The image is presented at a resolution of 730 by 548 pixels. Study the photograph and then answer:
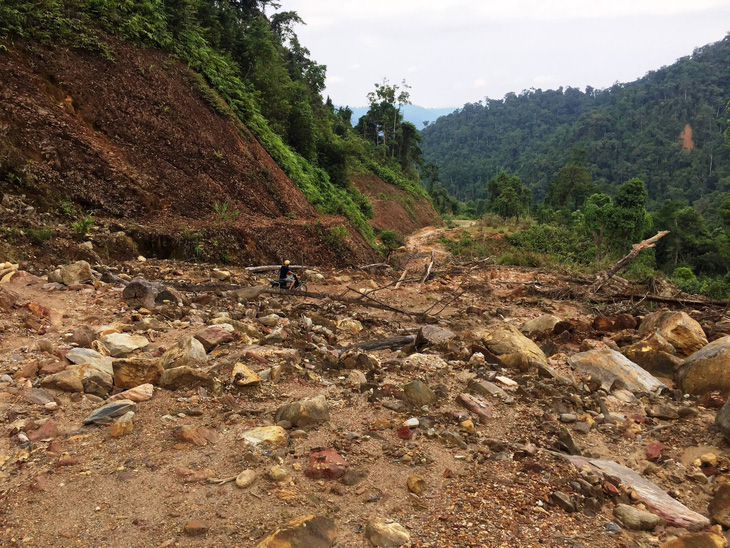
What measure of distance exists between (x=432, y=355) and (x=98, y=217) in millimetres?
7095

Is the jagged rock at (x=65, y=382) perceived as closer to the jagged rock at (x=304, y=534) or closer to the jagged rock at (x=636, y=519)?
the jagged rock at (x=304, y=534)

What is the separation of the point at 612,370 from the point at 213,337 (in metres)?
4.64

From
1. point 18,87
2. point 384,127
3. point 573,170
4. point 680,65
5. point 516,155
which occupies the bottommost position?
point 18,87

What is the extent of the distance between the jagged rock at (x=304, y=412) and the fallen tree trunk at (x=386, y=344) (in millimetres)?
1782

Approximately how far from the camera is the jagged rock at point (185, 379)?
3.71 meters

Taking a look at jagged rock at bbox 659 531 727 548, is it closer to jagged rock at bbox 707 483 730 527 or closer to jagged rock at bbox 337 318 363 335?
jagged rock at bbox 707 483 730 527

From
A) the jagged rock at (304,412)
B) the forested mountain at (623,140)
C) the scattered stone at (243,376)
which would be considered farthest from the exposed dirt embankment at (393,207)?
the forested mountain at (623,140)

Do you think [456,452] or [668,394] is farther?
[668,394]

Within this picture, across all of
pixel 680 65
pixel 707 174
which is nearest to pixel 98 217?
pixel 707 174

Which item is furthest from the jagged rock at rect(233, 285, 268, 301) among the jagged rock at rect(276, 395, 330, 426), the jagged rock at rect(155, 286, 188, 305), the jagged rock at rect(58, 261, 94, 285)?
the jagged rock at rect(276, 395, 330, 426)

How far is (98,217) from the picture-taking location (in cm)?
835

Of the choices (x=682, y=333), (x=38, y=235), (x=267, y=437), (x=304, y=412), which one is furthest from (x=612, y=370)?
(x=38, y=235)

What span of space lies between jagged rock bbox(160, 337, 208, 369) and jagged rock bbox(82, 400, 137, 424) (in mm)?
656

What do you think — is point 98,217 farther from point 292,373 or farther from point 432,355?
point 432,355
